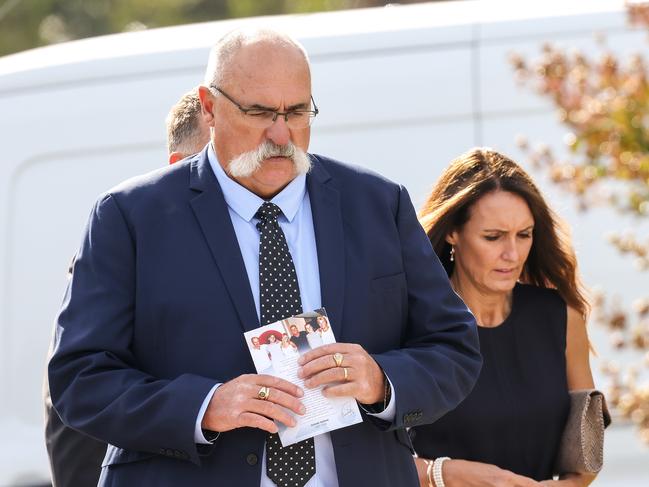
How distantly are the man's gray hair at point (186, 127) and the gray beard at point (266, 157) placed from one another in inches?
35.5

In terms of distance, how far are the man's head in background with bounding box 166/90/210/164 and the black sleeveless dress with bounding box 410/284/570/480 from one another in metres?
1.04

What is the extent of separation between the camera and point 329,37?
506 centimetres

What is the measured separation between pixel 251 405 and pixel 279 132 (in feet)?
2.09

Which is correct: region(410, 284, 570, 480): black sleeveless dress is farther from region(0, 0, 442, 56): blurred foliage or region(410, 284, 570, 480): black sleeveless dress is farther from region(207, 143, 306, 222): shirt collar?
region(0, 0, 442, 56): blurred foliage

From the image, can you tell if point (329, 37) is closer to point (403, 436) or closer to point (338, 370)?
point (403, 436)

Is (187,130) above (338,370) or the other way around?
above

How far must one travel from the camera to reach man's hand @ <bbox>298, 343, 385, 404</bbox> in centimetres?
308

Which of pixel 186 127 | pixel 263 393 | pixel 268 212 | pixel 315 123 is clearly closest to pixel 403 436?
pixel 263 393

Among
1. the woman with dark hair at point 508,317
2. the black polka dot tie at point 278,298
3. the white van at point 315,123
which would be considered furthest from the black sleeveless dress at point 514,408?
the black polka dot tie at point 278,298

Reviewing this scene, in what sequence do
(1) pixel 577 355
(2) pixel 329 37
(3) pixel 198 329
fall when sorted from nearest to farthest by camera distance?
1. (3) pixel 198 329
2. (1) pixel 577 355
3. (2) pixel 329 37

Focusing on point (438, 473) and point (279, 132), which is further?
point (438, 473)

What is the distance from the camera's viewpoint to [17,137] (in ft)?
16.5

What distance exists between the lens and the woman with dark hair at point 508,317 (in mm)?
4238

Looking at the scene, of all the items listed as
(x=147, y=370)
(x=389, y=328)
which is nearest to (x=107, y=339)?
(x=147, y=370)
